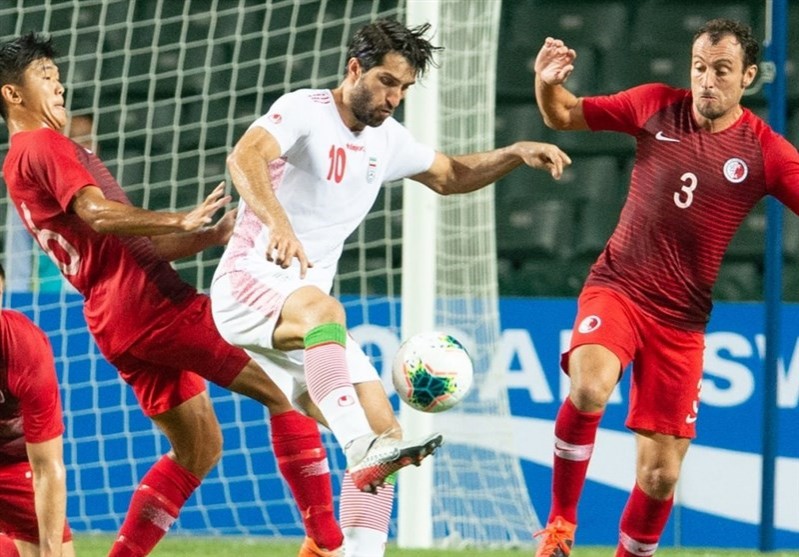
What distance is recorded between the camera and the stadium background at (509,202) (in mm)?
7859

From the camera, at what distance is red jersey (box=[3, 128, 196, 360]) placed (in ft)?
17.9

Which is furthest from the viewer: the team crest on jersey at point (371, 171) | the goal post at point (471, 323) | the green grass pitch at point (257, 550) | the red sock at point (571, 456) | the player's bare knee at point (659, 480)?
the goal post at point (471, 323)

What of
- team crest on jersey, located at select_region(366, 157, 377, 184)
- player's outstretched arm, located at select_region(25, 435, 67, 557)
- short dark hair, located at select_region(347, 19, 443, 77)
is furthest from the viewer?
team crest on jersey, located at select_region(366, 157, 377, 184)

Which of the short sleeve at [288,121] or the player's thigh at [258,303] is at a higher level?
the short sleeve at [288,121]

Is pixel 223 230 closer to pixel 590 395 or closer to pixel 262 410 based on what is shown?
pixel 590 395

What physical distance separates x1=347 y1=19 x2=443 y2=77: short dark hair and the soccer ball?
0.86m

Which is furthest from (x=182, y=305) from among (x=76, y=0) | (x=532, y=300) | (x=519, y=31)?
(x=519, y=31)

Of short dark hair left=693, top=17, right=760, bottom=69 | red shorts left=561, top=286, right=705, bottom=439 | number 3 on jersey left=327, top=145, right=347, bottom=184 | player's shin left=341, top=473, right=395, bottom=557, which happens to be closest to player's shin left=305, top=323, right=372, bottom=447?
player's shin left=341, top=473, right=395, bottom=557

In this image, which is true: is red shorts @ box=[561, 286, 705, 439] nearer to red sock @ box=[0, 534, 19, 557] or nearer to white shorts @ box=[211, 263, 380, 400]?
white shorts @ box=[211, 263, 380, 400]

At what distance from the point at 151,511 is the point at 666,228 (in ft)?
6.58

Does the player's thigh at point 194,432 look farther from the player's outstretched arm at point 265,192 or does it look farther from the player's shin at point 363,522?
the player's outstretched arm at point 265,192

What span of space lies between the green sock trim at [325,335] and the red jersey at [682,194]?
123cm

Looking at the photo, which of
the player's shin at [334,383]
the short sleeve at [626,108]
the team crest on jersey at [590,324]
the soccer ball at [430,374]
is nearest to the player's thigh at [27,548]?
the player's shin at [334,383]

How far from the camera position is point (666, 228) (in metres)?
5.62
